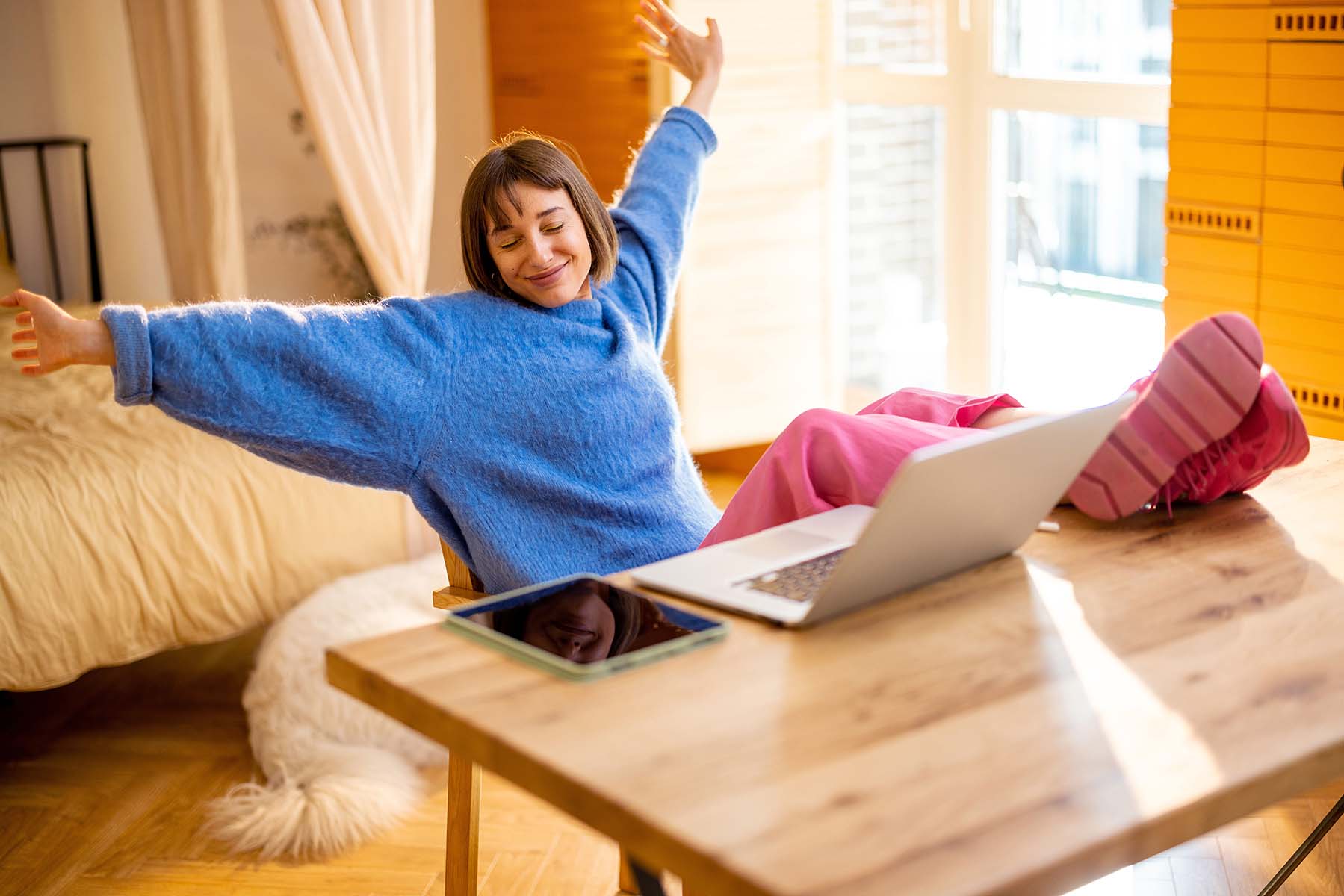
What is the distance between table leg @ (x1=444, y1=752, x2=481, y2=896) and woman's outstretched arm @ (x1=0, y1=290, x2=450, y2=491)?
39cm

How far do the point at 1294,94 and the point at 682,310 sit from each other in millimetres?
1741

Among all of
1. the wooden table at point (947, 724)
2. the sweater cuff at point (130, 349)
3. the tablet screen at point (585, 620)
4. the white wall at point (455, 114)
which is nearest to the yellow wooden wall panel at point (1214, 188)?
the wooden table at point (947, 724)

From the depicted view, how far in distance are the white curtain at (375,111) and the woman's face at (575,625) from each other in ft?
5.58

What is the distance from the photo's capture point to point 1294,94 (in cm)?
242

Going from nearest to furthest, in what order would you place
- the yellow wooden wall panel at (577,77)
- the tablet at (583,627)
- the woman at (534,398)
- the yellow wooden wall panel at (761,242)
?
the tablet at (583,627), the woman at (534,398), the yellow wooden wall panel at (761,242), the yellow wooden wall panel at (577,77)

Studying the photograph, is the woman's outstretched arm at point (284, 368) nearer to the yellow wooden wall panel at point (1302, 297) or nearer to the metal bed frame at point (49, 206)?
the yellow wooden wall panel at point (1302, 297)

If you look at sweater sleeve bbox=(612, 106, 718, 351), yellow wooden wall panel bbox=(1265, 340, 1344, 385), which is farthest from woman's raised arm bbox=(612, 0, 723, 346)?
yellow wooden wall panel bbox=(1265, 340, 1344, 385)

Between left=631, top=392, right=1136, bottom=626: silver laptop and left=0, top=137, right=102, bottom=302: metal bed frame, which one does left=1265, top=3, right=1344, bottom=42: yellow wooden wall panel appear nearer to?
left=631, top=392, right=1136, bottom=626: silver laptop

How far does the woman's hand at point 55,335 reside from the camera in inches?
56.3

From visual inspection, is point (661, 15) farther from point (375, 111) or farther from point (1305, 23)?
point (1305, 23)

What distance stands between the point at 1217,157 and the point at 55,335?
2.00 metres

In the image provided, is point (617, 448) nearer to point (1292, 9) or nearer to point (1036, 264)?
point (1292, 9)

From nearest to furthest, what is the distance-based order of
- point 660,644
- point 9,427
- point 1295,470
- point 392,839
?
point 660,644
point 1295,470
point 392,839
point 9,427

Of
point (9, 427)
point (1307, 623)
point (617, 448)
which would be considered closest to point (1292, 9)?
point (617, 448)
